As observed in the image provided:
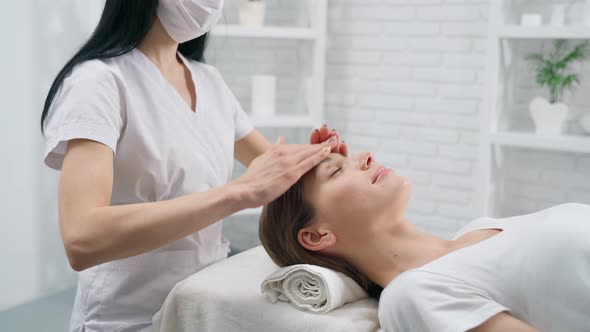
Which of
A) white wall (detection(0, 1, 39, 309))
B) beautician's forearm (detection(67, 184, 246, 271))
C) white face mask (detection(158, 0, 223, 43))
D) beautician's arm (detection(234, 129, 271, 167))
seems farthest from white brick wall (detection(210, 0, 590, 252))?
beautician's forearm (detection(67, 184, 246, 271))

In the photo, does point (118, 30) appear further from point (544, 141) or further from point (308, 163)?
point (544, 141)

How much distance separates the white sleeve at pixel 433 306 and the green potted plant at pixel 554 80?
184cm

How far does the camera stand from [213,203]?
53.2 inches

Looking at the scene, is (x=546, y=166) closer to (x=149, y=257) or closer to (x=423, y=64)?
(x=423, y=64)

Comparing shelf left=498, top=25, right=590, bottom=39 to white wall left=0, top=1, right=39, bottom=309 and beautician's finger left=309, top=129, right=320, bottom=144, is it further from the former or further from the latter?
white wall left=0, top=1, right=39, bottom=309

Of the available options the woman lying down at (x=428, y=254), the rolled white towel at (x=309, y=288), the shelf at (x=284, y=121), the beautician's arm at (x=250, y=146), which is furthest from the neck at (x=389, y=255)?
the shelf at (x=284, y=121)

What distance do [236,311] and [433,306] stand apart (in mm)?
449

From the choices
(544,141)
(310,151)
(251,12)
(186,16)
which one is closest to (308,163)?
(310,151)

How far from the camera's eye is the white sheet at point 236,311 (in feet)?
4.61

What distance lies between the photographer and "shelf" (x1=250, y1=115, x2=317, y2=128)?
340 cm

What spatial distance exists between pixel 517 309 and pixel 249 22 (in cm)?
241

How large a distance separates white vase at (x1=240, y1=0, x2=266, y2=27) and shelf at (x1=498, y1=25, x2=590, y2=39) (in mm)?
1259

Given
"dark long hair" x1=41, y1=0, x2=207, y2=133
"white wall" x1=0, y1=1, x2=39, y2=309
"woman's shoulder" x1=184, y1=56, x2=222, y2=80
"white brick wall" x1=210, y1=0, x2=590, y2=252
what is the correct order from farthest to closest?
"white brick wall" x1=210, y1=0, x2=590, y2=252, "white wall" x1=0, y1=1, x2=39, y2=309, "woman's shoulder" x1=184, y1=56, x2=222, y2=80, "dark long hair" x1=41, y1=0, x2=207, y2=133

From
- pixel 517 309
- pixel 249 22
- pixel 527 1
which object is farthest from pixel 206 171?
pixel 527 1
